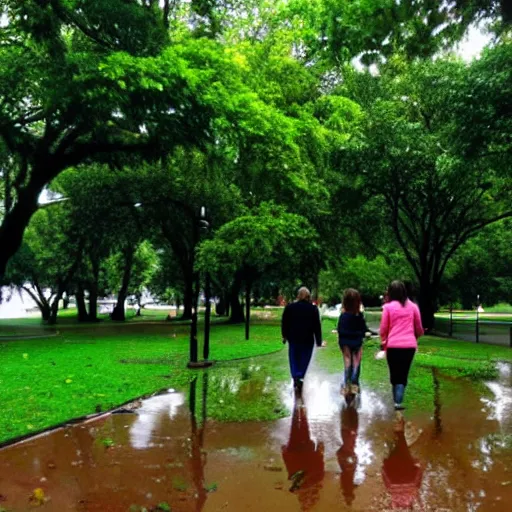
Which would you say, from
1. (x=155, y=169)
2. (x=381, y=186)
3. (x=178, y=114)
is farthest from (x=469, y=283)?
(x=178, y=114)

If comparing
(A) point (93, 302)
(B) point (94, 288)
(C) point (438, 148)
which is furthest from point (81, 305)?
(C) point (438, 148)

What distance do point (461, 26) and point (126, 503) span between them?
23.0ft

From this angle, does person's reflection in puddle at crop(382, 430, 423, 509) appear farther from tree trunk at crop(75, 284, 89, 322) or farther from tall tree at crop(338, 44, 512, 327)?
tree trunk at crop(75, 284, 89, 322)

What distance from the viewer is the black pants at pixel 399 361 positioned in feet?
21.6

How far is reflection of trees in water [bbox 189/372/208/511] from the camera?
4184mm

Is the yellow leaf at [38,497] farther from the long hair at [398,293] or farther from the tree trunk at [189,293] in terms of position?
the tree trunk at [189,293]

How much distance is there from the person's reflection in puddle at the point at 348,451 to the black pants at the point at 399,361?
73cm

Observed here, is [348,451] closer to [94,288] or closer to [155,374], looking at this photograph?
[155,374]

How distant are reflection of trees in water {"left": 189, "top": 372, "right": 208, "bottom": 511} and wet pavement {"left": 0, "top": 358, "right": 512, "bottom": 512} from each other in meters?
0.01

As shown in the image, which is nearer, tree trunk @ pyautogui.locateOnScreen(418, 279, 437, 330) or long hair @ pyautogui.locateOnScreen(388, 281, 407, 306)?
long hair @ pyautogui.locateOnScreen(388, 281, 407, 306)

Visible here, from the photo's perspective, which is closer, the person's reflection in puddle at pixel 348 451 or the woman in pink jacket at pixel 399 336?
the person's reflection in puddle at pixel 348 451

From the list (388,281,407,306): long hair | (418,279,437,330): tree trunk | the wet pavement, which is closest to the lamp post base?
the wet pavement

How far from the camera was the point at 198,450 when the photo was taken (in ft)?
17.3

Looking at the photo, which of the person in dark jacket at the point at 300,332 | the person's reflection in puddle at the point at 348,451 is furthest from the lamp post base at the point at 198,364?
the person's reflection in puddle at the point at 348,451
